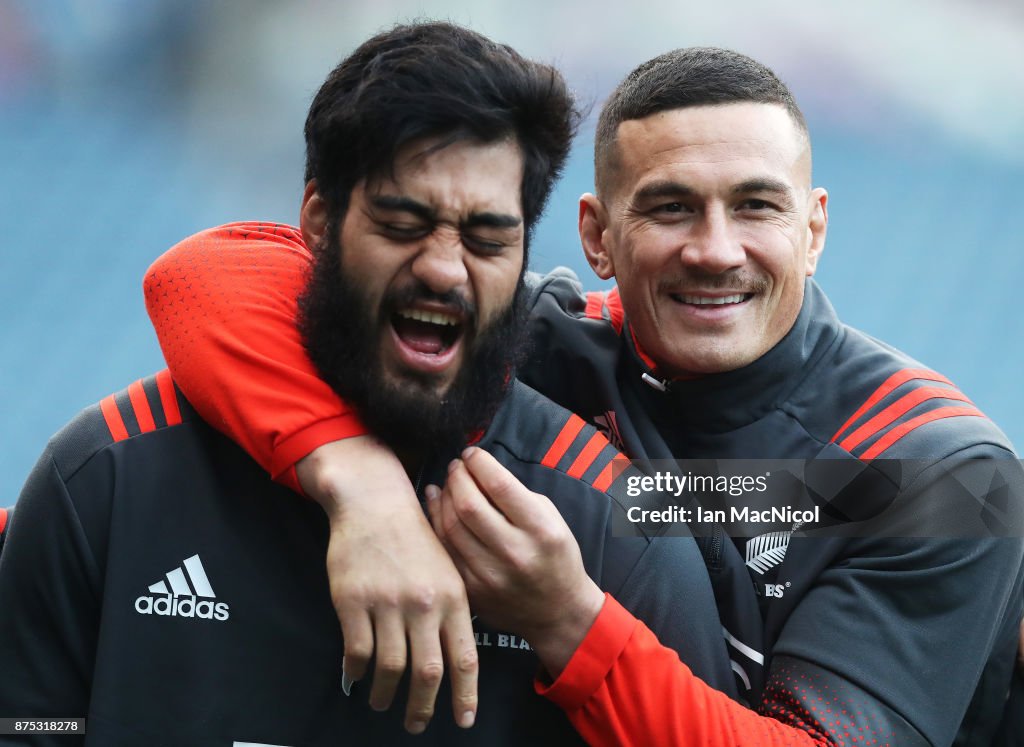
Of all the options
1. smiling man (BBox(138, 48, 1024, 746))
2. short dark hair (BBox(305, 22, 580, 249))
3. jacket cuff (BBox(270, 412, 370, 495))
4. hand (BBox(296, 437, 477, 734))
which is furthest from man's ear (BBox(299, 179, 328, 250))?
hand (BBox(296, 437, 477, 734))

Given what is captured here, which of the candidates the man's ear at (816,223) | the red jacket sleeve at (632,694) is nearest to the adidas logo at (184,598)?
the red jacket sleeve at (632,694)

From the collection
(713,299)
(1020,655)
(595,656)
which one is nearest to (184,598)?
(595,656)

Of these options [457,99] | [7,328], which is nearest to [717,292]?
[457,99]

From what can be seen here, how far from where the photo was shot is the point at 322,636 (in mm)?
1856

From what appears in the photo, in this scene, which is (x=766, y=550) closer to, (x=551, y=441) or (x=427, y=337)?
(x=551, y=441)

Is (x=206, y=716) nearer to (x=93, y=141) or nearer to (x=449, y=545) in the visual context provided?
(x=449, y=545)

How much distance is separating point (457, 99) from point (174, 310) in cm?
63

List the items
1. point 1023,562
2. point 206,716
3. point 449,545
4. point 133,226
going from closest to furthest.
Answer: point 449,545, point 206,716, point 1023,562, point 133,226

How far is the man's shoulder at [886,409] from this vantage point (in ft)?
6.95

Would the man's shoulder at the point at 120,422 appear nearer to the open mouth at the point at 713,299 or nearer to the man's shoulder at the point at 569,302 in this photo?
the man's shoulder at the point at 569,302

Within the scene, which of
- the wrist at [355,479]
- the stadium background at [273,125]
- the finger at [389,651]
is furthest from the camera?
the stadium background at [273,125]

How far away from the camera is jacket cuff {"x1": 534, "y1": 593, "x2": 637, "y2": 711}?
1669 mm

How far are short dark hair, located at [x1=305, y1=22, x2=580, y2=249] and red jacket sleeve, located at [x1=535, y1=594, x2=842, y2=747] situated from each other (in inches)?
29.9

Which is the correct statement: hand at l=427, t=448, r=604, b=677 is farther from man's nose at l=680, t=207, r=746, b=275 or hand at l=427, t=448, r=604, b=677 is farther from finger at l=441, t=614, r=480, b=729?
man's nose at l=680, t=207, r=746, b=275
